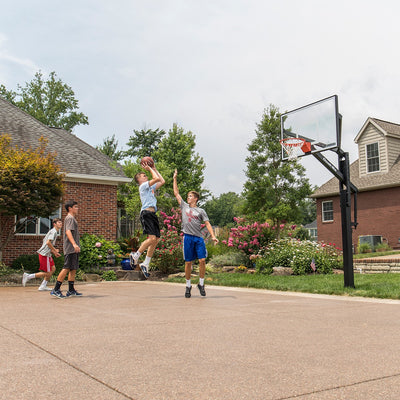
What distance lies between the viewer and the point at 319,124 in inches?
400

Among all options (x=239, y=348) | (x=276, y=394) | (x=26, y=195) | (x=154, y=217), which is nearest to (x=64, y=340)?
(x=239, y=348)

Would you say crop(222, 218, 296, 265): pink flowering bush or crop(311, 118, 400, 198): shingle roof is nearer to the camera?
crop(222, 218, 296, 265): pink flowering bush

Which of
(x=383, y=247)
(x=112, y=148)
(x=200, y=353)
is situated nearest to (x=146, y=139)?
(x=112, y=148)

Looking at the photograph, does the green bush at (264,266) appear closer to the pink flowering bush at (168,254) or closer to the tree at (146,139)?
the pink flowering bush at (168,254)

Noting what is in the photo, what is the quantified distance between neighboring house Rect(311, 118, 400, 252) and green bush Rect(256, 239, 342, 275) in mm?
10487

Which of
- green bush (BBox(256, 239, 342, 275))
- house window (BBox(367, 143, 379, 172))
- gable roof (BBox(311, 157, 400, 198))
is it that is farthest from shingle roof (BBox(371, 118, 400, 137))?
green bush (BBox(256, 239, 342, 275))

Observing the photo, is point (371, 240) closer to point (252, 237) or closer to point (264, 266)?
point (252, 237)

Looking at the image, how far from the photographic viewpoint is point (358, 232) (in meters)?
24.4

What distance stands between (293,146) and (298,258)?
3.41 meters

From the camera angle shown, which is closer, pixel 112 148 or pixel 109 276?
pixel 109 276

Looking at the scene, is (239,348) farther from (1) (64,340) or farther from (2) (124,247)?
(2) (124,247)

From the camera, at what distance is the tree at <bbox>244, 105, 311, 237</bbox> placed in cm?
2230

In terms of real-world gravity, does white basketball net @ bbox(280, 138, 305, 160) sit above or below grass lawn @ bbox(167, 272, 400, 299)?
above

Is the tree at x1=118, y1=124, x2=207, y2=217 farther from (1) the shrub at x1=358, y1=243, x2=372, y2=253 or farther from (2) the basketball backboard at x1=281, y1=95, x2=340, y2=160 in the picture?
(2) the basketball backboard at x1=281, y1=95, x2=340, y2=160
